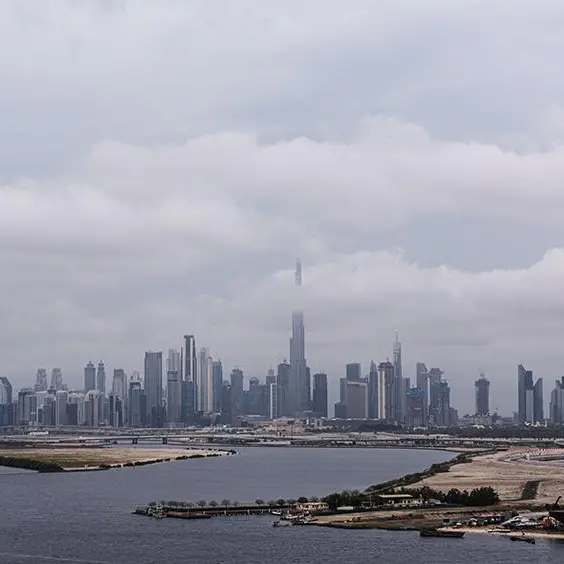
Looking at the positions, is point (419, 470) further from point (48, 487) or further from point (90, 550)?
point (90, 550)

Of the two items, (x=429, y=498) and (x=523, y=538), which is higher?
(x=429, y=498)

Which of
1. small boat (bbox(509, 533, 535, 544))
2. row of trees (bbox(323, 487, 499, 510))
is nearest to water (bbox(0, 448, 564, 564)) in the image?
small boat (bbox(509, 533, 535, 544))

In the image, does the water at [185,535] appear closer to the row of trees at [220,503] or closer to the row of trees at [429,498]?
the row of trees at [220,503]

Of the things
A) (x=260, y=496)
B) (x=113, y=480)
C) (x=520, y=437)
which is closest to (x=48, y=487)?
(x=113, y=480)

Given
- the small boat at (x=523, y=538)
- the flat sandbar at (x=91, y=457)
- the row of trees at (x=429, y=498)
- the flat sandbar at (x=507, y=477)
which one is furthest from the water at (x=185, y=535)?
the flat sandbar at (x=91, y=457)

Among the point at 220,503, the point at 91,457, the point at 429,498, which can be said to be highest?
the point at 91,457

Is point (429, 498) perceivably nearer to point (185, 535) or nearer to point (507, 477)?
point (185, 535)

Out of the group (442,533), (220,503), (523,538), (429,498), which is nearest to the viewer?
(523,538)

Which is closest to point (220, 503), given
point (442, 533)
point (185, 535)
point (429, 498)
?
point (429, 498)
